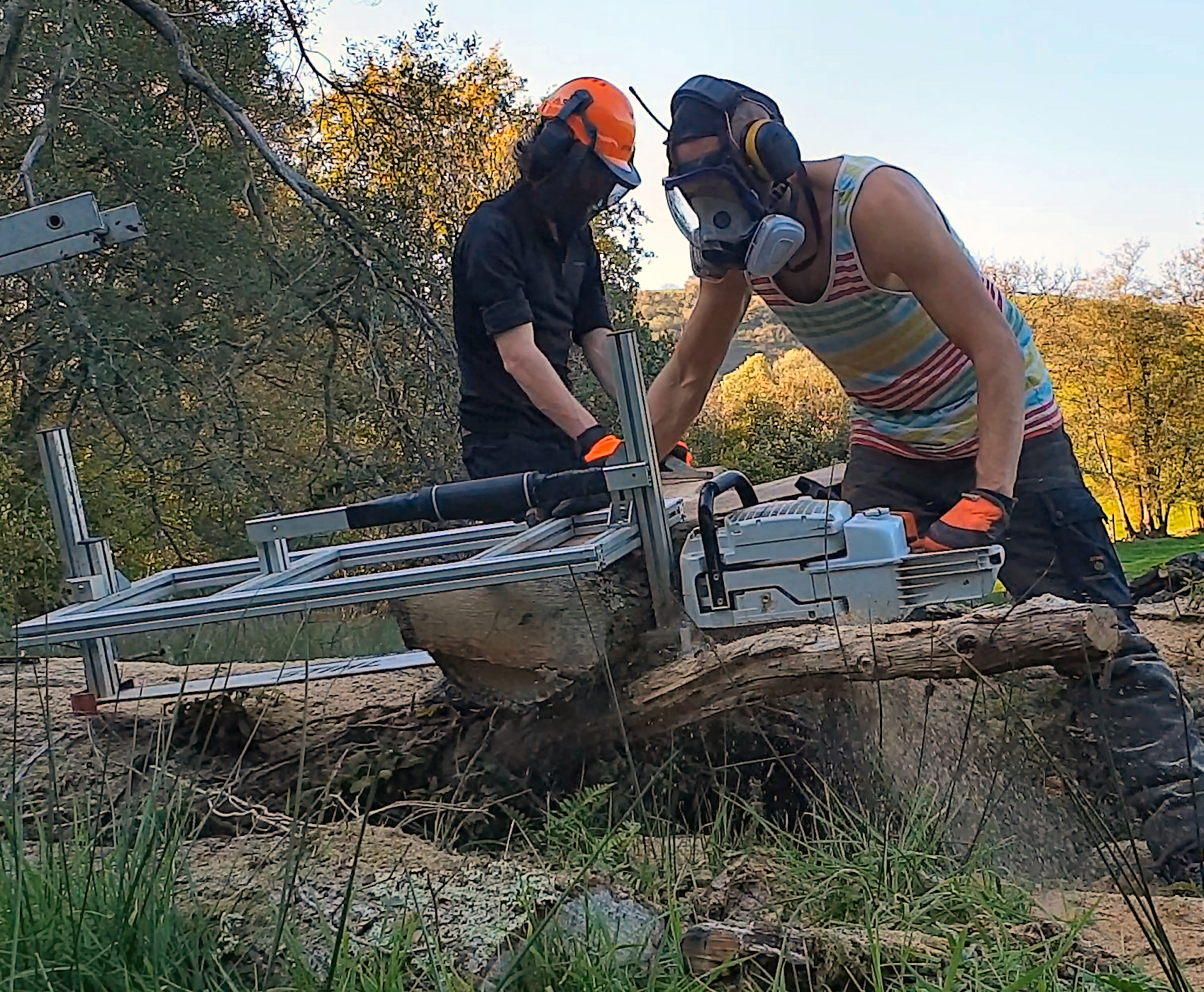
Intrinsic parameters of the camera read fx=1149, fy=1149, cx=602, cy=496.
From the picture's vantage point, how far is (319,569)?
3.09 meters

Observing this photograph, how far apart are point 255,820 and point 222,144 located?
22.6 feet

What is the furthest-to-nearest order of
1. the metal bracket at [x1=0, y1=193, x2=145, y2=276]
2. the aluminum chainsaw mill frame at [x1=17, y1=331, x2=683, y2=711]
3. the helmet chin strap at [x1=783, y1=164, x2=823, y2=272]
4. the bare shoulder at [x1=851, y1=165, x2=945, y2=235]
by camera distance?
the helmet chin strap at [x1=783, y1=164, x2=823, y2=272], the bare shoulder at [x1=851, y1=165, x2=945, y2=235], the aluminum chainsaw mill frame at [x1=17, y1=331, x2=683, y2=711], the metal bracket at [x1=0, y1=193, x2=145, y2=276]

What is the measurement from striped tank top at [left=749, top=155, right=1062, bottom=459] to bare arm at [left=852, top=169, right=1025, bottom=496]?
65 mm

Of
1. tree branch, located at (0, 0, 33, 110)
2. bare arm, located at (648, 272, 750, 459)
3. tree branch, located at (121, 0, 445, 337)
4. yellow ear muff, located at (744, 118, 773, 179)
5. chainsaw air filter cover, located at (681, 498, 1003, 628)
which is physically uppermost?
tree branch, located at (0, 0, 33, 110)

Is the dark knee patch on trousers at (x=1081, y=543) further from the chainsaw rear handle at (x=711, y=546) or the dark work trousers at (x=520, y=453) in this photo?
the dark work trousers at (x=520, y=453)

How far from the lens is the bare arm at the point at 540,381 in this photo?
3305 millimetres

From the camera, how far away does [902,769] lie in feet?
10.1

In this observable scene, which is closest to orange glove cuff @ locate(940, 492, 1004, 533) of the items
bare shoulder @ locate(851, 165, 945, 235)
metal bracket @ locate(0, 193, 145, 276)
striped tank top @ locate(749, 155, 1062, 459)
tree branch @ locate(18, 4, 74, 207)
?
striped tank top @ locate(749, 155, 1062, 459)

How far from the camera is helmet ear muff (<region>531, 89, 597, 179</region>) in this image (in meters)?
3.43

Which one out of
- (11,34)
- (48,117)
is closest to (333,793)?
(11,34)

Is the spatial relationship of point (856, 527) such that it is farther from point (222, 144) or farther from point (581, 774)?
point (222, 144)

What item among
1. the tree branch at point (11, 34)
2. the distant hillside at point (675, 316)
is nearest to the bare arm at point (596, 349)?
the tree branch at point (11, 34)

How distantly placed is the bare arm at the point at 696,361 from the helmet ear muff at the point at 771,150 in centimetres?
48

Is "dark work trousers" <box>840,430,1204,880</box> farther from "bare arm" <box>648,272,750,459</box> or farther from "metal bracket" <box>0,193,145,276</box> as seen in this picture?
"metal bracket" <box>0,193,145,276</box>
